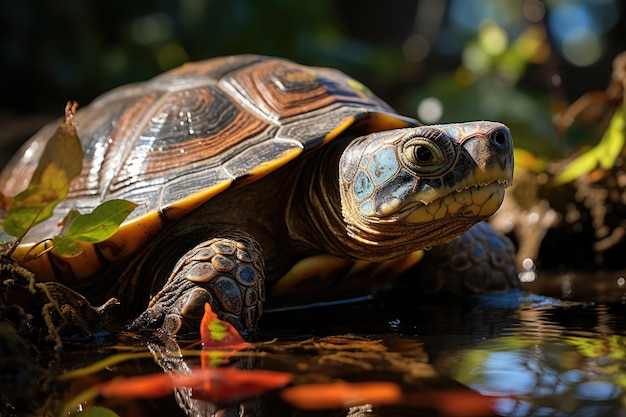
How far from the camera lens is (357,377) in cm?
Answer: 140

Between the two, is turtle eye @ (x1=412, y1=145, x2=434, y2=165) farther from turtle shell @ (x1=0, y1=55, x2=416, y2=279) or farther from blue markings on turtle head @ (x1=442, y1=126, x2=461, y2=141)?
turtle shell @ (x1=0, y1=55, x2=416, y2=279)

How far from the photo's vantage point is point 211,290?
2080mm

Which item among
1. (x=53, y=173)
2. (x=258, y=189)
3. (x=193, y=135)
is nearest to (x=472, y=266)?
(x=258, y=189)

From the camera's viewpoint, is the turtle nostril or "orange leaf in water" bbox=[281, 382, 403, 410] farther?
the turtle nostril

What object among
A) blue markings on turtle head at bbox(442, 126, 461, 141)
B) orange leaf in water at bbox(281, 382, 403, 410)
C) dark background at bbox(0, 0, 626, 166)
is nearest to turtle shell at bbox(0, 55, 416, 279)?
blue markings on turtle head at bbox(442, 126, 461, 141)

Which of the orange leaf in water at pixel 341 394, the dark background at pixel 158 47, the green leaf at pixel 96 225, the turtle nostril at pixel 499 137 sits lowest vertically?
the orange leaf in water at pixel 341 394

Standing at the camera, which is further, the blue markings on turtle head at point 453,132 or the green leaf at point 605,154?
the green leaf at point 605,154

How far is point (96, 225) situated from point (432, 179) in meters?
1.00

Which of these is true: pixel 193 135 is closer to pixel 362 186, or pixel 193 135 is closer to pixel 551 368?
pixel 362 186

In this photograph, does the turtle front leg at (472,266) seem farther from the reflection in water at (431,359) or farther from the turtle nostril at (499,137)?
the turtle nostril at (499,137)

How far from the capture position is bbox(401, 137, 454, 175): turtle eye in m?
2.12

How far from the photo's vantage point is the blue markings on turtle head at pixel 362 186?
→ 2.27 meters

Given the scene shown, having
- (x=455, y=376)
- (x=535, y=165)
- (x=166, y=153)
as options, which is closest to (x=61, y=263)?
(x=166, y=153)

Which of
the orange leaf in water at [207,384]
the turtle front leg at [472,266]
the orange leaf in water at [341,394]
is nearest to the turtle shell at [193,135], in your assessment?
the turtle front leg at [472,266]
